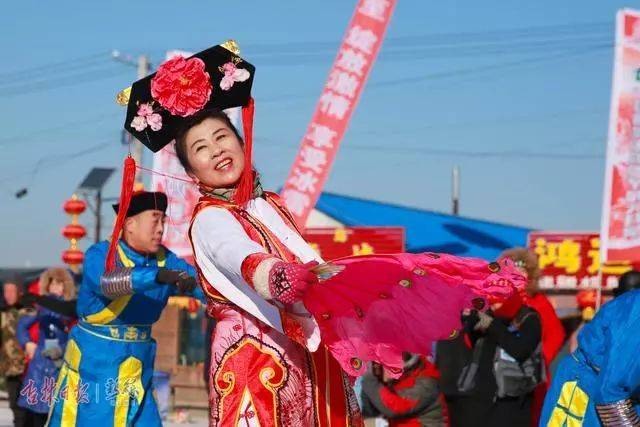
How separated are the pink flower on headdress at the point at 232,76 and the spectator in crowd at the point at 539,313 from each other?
3.32 m

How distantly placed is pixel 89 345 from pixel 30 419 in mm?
3852

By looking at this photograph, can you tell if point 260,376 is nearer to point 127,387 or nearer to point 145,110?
point 145,110

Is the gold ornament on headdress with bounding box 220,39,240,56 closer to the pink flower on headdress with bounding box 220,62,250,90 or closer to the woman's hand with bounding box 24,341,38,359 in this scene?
the pink flower on headdress with bounding box 220,62,250,90

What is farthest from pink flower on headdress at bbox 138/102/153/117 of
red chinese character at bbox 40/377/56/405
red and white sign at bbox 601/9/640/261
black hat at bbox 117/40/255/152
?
red and white sign at bbox 601/9/640/261

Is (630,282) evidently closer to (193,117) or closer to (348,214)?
(193,117)

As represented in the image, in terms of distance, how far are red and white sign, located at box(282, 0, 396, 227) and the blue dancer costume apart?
7907 millimetres

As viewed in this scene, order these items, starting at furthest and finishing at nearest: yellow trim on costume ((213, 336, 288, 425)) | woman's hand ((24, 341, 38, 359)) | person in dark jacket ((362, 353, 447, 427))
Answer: woman's hand ((24, 341, 38, 359)), person in dark jacket ((362, 353, 447, 427)), yellow trim on costume ((213, 336, 288, 425))

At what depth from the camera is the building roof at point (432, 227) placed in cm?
1830

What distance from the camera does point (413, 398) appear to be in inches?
315

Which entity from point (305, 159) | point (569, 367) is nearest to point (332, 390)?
point (569, 367)

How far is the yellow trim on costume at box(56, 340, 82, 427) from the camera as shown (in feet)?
21.0

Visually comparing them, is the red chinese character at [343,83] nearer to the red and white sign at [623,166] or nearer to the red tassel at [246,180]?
the red and white sign at [623,166]

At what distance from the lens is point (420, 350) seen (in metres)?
3.67

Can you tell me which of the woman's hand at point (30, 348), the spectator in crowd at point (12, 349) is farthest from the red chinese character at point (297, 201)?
the woman's hand at point (30, 348)
